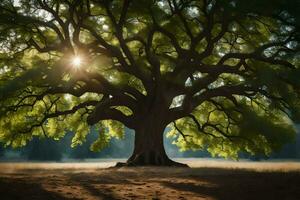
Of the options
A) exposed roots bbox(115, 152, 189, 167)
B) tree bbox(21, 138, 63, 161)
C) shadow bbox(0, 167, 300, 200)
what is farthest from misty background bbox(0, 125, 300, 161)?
shadow bbox(0, 167, 300, 200)

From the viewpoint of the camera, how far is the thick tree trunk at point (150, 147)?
24.4 m

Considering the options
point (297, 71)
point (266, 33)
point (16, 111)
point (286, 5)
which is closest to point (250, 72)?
point (266, 33)

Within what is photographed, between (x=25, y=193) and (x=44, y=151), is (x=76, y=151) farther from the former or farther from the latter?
(x=25, y=193)

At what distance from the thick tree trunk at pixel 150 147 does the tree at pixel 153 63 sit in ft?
0.20

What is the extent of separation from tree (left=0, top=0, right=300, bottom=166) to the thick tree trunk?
6 centimetres

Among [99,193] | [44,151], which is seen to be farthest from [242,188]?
[44,151]

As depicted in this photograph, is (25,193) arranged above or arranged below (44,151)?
below

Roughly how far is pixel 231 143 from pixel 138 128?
8881 mm

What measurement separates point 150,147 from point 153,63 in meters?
4.99

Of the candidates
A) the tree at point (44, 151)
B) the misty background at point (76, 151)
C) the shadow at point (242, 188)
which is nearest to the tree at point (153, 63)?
the shadow at point (242, 188)

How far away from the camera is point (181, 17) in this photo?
73.9 feet

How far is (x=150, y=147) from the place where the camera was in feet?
81.8

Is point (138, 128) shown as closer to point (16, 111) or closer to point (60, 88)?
point (60, 88)

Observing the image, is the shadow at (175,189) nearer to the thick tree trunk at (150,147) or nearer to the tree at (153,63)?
the tree at (153,63)
